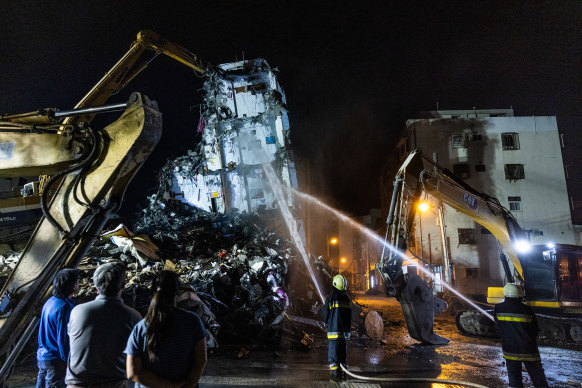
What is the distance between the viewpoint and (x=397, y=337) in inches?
418

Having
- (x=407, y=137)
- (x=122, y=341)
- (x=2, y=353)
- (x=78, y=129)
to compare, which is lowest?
(x=2, y=353)

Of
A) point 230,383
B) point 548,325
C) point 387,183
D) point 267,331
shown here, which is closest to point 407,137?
point 387,183

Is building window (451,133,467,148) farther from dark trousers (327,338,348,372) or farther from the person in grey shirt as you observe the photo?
the person in grey shirt

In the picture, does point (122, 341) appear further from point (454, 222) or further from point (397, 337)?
point (454, 222)

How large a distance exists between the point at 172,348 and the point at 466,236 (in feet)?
96.2

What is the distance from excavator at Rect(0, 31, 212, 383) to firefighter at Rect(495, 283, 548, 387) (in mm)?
5600

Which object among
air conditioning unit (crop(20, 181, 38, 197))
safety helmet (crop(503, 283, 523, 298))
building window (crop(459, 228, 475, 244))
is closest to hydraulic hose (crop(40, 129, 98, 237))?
safety helmet (crop(503, 283, 523, 298))

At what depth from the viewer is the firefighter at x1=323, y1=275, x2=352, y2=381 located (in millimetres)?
6418

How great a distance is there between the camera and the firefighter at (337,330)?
21.1 feet

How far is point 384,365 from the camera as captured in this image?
736cm

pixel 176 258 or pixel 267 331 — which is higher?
pixel 176 258

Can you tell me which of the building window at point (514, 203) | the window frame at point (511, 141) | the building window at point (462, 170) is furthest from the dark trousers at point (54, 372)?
the window frame at point (511, 141)

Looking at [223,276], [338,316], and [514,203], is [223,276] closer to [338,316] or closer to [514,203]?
[338,316]

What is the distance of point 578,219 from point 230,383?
1609 inches
